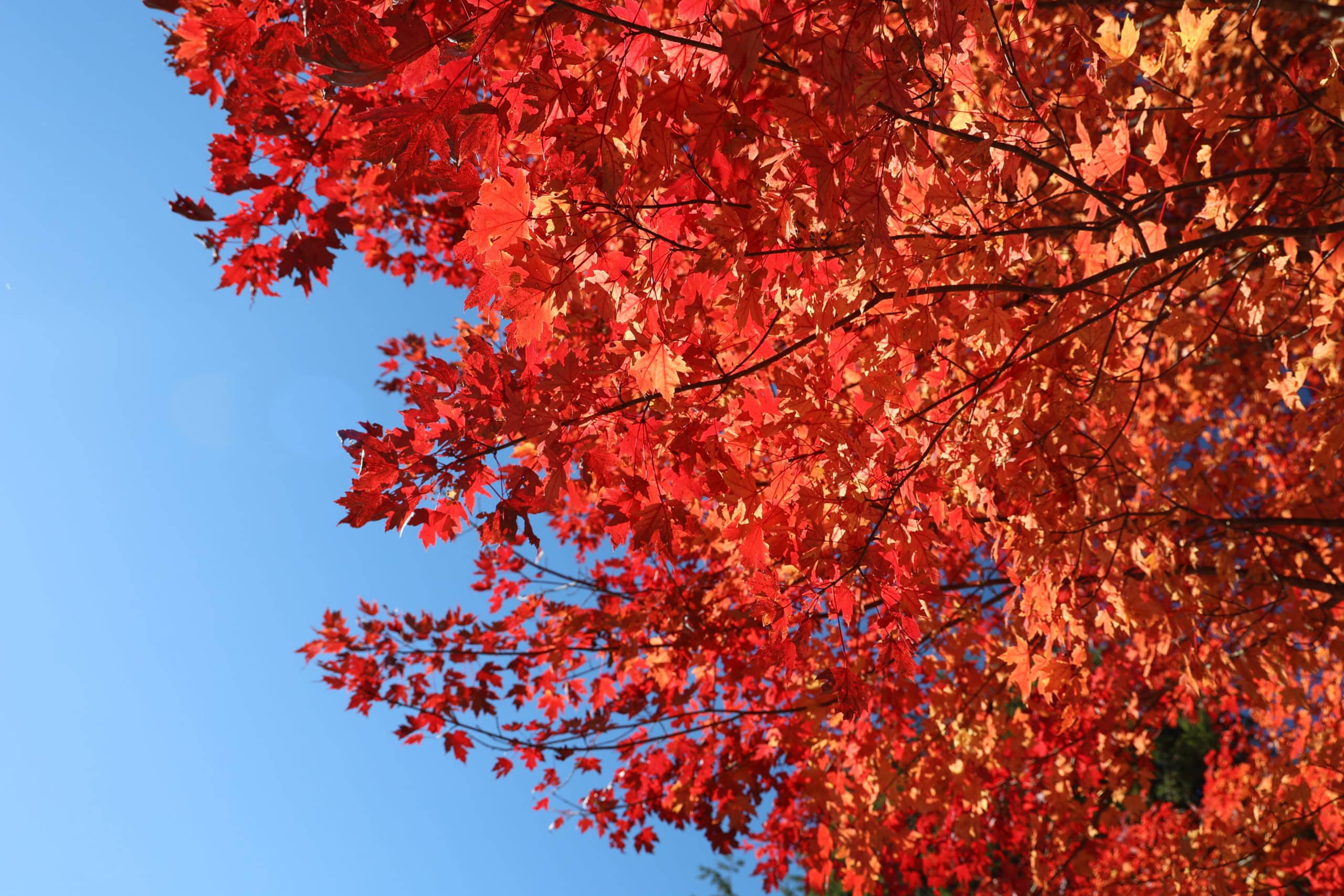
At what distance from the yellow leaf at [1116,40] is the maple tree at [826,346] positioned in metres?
0.01

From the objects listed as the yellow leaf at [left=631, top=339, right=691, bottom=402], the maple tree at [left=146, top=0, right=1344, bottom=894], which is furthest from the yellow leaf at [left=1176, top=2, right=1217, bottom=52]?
the yellow leaf at [left=631, top=339, right=691, bottom=402]

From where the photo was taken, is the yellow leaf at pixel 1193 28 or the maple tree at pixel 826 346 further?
the yellow leaf at pixel 1193 28

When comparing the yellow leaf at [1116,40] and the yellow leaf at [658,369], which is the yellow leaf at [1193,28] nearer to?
the yellow leaf at [1116,40]

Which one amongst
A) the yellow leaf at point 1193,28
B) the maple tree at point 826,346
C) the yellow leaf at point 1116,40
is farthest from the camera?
the yellow leaf at point 1193,28

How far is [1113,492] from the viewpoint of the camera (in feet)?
12.4

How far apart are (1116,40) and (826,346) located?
58.0 inches

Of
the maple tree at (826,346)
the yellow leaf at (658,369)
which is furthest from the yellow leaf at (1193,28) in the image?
the yellow leaf at (658,369)

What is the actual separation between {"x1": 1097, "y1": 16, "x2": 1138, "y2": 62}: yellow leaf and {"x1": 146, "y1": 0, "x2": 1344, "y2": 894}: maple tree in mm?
11

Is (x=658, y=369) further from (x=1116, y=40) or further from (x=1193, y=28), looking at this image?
(x=1193, y=28)

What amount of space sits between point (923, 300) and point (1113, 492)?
5.88ft

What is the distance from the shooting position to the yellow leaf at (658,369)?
2240mm

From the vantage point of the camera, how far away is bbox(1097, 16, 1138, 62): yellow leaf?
100 inches

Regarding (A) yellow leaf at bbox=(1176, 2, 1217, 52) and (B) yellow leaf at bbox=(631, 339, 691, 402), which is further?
(A) yellow leaf at bbox=(1176, 2, 1217, 52)

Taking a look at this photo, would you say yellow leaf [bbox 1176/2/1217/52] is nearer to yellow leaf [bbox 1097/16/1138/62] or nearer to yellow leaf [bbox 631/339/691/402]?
yellow leaf [bbox 1097/16/1138/62]
